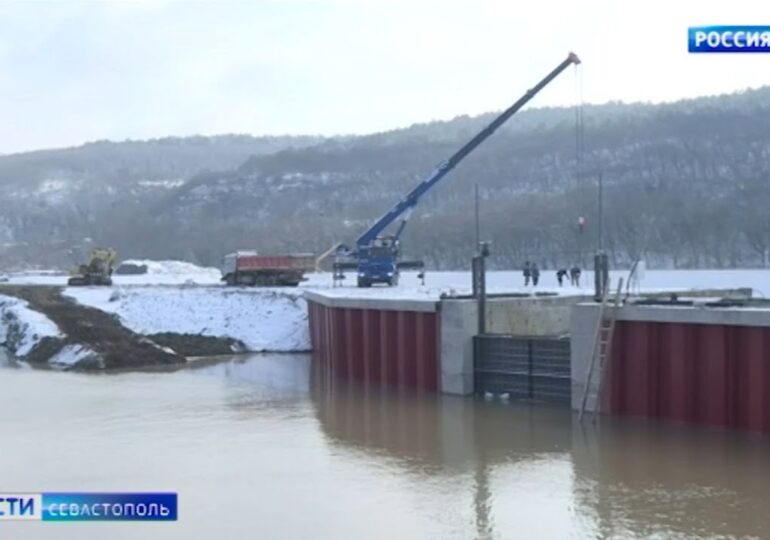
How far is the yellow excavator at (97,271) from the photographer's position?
58062 mm

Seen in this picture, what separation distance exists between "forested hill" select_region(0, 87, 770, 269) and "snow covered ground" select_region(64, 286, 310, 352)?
41249 millimetres

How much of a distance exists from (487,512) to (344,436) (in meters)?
6.00

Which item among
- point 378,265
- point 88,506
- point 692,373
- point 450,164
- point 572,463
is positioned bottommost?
point 572,463

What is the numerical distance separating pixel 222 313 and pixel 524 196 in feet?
337

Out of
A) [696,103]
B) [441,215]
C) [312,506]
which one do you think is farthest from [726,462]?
[696,103]

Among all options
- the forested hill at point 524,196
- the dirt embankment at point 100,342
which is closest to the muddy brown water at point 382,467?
the dirt embankment at point 100,342

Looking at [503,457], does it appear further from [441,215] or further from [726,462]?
[441,215]

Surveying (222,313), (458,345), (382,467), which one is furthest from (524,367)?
(222,313)

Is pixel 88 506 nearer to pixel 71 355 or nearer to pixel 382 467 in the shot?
pixel 382 467

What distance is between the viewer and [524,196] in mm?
139375

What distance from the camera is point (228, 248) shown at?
159m

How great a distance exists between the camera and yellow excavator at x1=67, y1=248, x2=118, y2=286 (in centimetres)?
5806

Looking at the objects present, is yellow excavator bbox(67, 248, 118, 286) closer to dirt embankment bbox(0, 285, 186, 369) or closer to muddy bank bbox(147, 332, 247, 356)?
dirt embankment bbox(0, 285, 186, 369)

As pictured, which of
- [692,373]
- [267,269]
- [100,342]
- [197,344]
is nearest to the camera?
[692,373]
